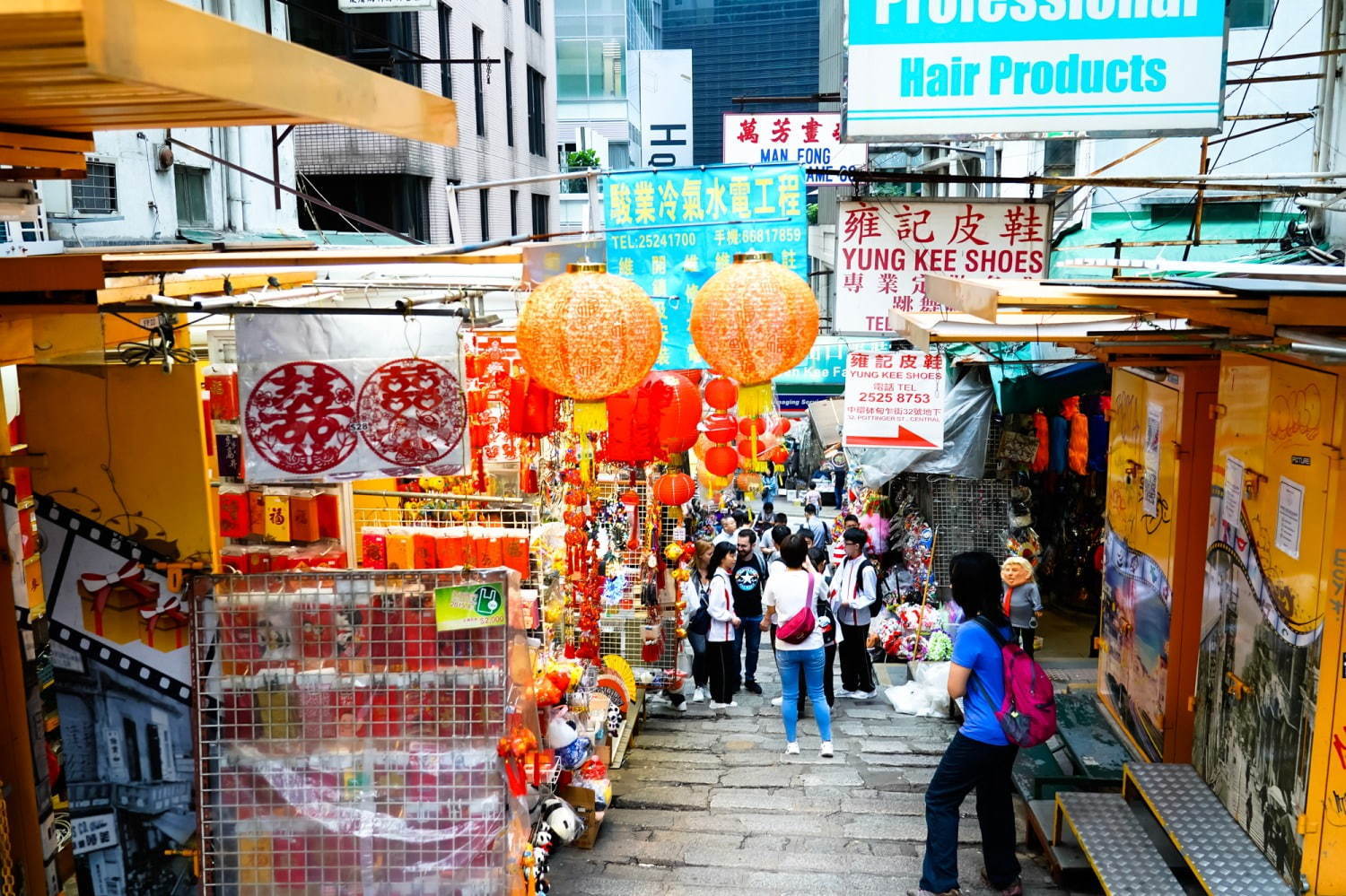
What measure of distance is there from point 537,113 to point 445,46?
34.7 ft

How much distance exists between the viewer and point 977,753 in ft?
20.7

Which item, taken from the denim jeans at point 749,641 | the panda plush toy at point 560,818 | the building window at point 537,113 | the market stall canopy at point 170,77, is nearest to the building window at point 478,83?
the building window at point 537,113

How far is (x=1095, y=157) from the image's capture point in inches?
573

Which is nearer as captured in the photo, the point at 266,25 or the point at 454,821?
the point at 454,821

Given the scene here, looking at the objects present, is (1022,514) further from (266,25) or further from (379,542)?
(266,25)

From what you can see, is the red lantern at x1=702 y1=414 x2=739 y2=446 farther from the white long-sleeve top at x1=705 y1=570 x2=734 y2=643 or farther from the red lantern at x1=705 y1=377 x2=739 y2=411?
the white long-sleeve top at x1=705 y1=570 x2=734 y2=643

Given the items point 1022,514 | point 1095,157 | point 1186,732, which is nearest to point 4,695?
point 1186,732

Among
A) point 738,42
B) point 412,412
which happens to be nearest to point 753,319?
point 412,412

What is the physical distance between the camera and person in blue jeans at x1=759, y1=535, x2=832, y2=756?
29.4 ft

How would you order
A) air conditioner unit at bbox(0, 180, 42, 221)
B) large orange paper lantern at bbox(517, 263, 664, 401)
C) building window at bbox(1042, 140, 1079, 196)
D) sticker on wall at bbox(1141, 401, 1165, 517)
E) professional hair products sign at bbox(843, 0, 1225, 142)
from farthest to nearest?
building window at bbox(1042, 140, 1079, 196) < sticker on wall at bbox(1141, 401, 1165, 517) < professional hair products sign at bbox(843, 0, 1225, 142) < large orange paper lantern at bbox(517, 263, 664, 401) < air conditioner unit at bbox(0, 180, 42, 221)

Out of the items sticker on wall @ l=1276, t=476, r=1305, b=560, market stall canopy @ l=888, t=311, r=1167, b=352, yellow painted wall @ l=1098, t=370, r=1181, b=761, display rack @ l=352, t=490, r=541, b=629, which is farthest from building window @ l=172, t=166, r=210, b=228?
sticker on wall @ l=1276, t=476, r=1305, b=560

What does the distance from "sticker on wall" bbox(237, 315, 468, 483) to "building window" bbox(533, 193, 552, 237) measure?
29.9 m

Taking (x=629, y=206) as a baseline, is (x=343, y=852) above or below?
below

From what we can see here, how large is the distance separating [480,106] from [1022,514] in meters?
20.6
